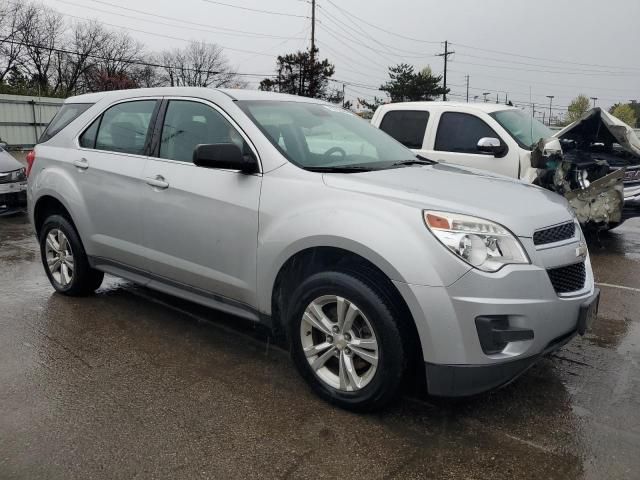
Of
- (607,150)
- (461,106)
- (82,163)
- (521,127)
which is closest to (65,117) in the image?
(82,163)

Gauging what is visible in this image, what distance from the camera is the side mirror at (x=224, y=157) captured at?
3.29 m

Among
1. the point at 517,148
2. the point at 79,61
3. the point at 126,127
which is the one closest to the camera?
the point at 126,127

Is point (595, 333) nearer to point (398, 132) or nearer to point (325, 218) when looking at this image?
point (325, 218)

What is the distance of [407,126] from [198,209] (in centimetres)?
479

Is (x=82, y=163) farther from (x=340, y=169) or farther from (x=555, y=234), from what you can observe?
(x=555, y=234)

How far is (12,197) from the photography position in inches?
367

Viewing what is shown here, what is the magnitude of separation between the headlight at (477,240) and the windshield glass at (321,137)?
89 cm

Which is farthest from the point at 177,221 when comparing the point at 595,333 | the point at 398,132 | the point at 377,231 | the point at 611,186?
the point at 611,186

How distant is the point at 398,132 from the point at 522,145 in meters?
1.65

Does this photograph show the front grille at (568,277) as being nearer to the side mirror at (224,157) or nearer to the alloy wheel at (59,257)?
the side mirror at (224,157)

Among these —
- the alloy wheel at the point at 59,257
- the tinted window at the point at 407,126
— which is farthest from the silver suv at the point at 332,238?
the tinted window at the point at 407,126

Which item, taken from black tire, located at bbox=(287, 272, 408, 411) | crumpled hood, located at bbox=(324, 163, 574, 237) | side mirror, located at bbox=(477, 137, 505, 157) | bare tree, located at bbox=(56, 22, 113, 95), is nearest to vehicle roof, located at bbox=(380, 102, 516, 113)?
side mirror, located at bbox=(477, 137, 505, 157)

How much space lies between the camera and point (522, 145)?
23.0 ft

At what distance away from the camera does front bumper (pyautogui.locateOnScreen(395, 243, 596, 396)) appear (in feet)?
8.50
